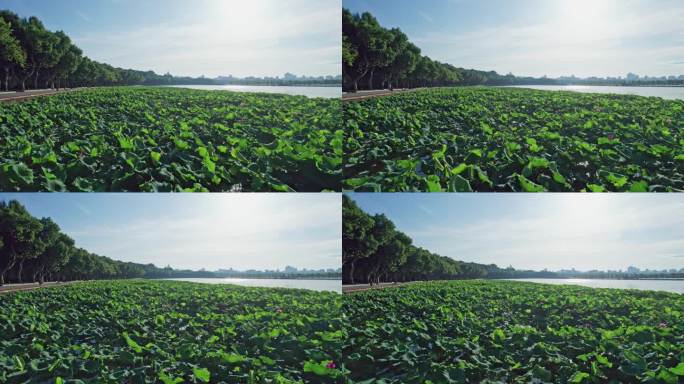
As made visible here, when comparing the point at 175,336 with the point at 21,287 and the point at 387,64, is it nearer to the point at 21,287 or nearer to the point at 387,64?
the point at 21,287

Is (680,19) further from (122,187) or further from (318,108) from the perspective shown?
(122,187)

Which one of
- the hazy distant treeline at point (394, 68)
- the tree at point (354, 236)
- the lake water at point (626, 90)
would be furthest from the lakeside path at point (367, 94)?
the lake water at point (626, 90)

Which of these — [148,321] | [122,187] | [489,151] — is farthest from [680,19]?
[148,321]

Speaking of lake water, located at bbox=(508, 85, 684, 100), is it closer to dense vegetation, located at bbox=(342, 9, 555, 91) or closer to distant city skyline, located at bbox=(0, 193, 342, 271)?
dense vegetation, located at bbox=(342, 9, 555, 91)

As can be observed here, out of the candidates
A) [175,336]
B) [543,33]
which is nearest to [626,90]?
[543,33]

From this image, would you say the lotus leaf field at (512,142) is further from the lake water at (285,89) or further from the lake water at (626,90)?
the lake water at (285,89)

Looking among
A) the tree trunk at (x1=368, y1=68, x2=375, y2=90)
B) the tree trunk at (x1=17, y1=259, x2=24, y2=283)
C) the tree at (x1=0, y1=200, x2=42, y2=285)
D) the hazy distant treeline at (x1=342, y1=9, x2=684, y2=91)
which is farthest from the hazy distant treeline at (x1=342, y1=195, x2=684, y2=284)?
the tree trunk at (x1=17, y1=259, x2=24, y2=283)

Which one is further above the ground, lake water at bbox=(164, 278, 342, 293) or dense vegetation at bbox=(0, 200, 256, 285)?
dense vegetation at bbox=(0, 200, 256, 285)
